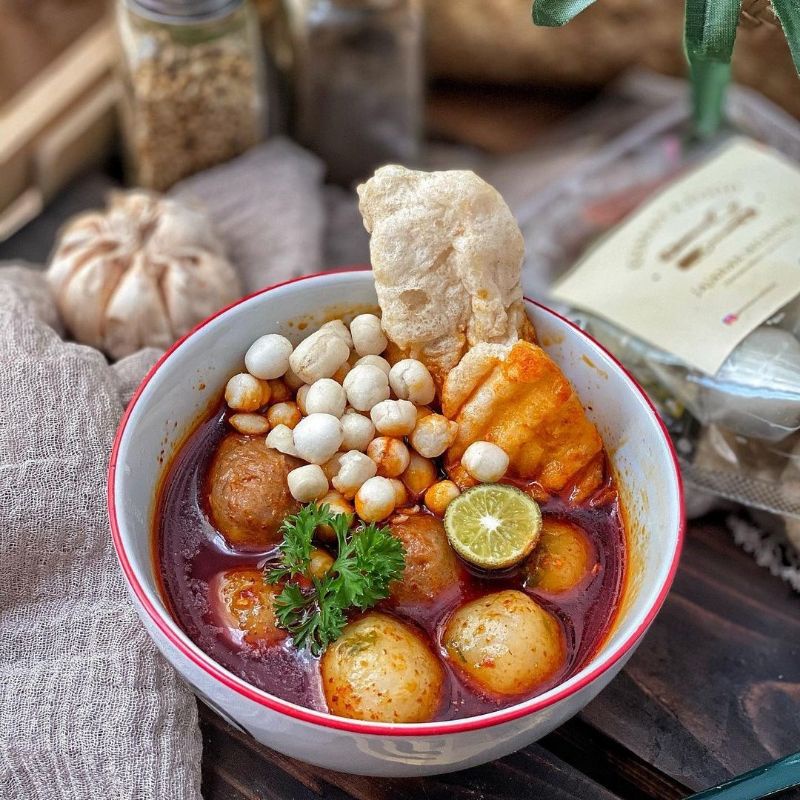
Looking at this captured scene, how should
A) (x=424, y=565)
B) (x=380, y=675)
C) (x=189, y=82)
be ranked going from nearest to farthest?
(x=380, y=675)
(x=424, y=565)
(x=189, y=82)

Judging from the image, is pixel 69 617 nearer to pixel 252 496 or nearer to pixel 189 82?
pixel 252 496

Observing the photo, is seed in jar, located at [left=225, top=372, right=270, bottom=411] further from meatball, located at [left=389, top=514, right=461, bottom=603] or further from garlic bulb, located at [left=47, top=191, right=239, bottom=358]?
garlic bulb, located at [left=47, top=191, right=239, bottom=358]

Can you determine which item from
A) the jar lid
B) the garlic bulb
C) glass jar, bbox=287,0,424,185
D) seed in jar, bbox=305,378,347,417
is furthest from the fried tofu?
glass jar, bbox=287,0,424,185

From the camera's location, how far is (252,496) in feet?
3.37

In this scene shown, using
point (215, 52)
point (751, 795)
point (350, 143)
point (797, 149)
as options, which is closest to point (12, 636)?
point (751, 795)

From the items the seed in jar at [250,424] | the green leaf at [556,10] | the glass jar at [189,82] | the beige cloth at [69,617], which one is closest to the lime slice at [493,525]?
the seed in jar at [250,424]

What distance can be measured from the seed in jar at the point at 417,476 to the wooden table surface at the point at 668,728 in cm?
30

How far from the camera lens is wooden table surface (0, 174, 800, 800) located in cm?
103

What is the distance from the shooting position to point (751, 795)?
1002 millimetres

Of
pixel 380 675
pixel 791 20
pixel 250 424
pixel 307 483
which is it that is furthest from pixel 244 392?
pixel 791 20

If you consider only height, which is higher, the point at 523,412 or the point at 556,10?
the point at 556,10

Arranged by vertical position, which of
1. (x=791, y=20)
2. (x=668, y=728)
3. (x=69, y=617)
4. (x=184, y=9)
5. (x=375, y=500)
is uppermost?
(x=791, y=20)

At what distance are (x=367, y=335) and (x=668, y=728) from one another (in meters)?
0.55

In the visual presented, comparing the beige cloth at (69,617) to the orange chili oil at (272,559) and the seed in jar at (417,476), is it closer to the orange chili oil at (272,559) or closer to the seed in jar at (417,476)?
the orange chili oil at (272,559)
